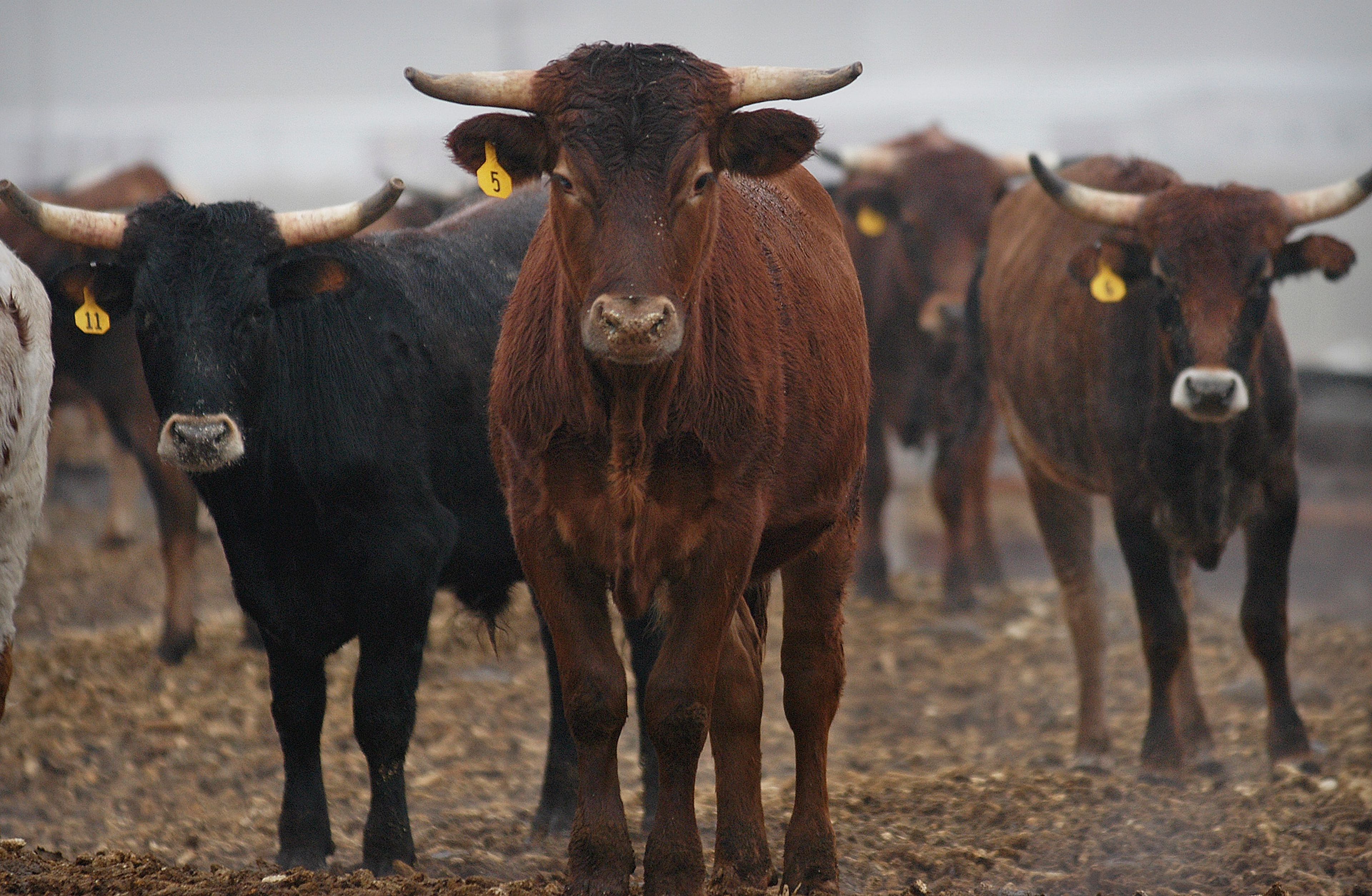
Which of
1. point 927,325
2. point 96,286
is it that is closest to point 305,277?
point 96,286

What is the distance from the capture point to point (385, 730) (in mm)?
4828

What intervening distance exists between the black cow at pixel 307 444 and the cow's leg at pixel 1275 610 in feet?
10.9

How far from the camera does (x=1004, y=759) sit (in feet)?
22.9

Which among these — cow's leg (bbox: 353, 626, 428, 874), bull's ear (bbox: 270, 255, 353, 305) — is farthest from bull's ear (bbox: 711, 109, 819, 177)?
cow's leg (bbox: 353, 626, 428, 874)

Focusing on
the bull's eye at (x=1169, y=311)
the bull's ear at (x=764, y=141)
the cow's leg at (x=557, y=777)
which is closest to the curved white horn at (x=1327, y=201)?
the bull's eye at (x=1169, y=311)

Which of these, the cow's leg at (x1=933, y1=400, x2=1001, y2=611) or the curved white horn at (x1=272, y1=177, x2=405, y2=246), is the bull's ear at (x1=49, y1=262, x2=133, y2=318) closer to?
the curved white horn at (x1=272, y1=177, x2=405, y2=246)

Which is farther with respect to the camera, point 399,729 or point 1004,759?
point 1004,759

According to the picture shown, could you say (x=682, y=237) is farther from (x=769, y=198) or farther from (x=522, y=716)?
(x=522, y=716)

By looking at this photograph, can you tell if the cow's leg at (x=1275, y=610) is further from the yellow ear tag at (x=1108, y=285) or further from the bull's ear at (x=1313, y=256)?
the yellow ear tag at (x=1108, y=285)

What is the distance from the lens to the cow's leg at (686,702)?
375cm

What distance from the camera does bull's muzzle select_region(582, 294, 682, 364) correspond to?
344cm

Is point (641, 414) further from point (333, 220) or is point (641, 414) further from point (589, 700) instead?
point (333, 220)

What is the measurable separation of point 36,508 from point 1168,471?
419 centimetres

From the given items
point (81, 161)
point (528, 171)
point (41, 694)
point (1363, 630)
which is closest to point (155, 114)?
point (81, 161)
